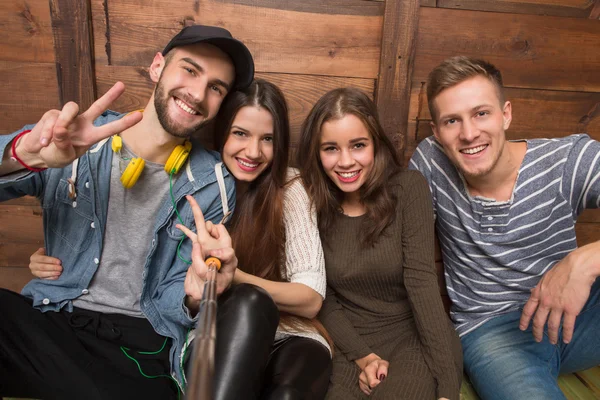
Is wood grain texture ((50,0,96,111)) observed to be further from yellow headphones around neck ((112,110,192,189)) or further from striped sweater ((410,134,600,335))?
striped sweater ((410,134,600,335))

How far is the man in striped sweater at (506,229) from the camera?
129 cm

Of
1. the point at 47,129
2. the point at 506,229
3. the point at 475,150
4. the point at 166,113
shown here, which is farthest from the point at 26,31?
the point at 506,229

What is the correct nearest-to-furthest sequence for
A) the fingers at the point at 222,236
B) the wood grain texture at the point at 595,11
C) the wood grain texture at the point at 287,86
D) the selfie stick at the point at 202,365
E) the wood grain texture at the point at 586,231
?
the selfie stick at the point at 202,365
the fingers at the point at 222,236
the wood grain texture at the point at 287,86
the wood grain texture at the point at 595,11
the wood grain texture at the point at 586,231

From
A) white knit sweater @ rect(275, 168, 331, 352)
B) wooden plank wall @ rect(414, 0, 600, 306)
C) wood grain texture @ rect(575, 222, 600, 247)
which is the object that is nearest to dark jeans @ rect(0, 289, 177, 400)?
white knit sweater @ rect(275, 168, 331, 352)

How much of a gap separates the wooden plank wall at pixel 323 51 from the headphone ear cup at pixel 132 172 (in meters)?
0.42

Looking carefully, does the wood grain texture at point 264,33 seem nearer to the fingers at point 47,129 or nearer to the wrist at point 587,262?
the fingers at point 47,129

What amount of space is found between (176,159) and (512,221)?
1.10 meters

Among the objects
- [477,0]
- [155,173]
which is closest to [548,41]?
[477,0]

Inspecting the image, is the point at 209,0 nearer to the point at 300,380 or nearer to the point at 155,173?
the point at 155,173

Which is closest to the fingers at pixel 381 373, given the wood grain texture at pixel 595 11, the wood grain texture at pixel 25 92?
the wood grain texture at pixel 25 92

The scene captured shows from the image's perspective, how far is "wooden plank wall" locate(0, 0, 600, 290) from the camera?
1.46 m

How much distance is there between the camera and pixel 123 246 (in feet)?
4.25

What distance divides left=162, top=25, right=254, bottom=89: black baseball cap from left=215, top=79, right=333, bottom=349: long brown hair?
5 cm

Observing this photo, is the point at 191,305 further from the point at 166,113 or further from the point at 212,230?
→ the point at 166,113
